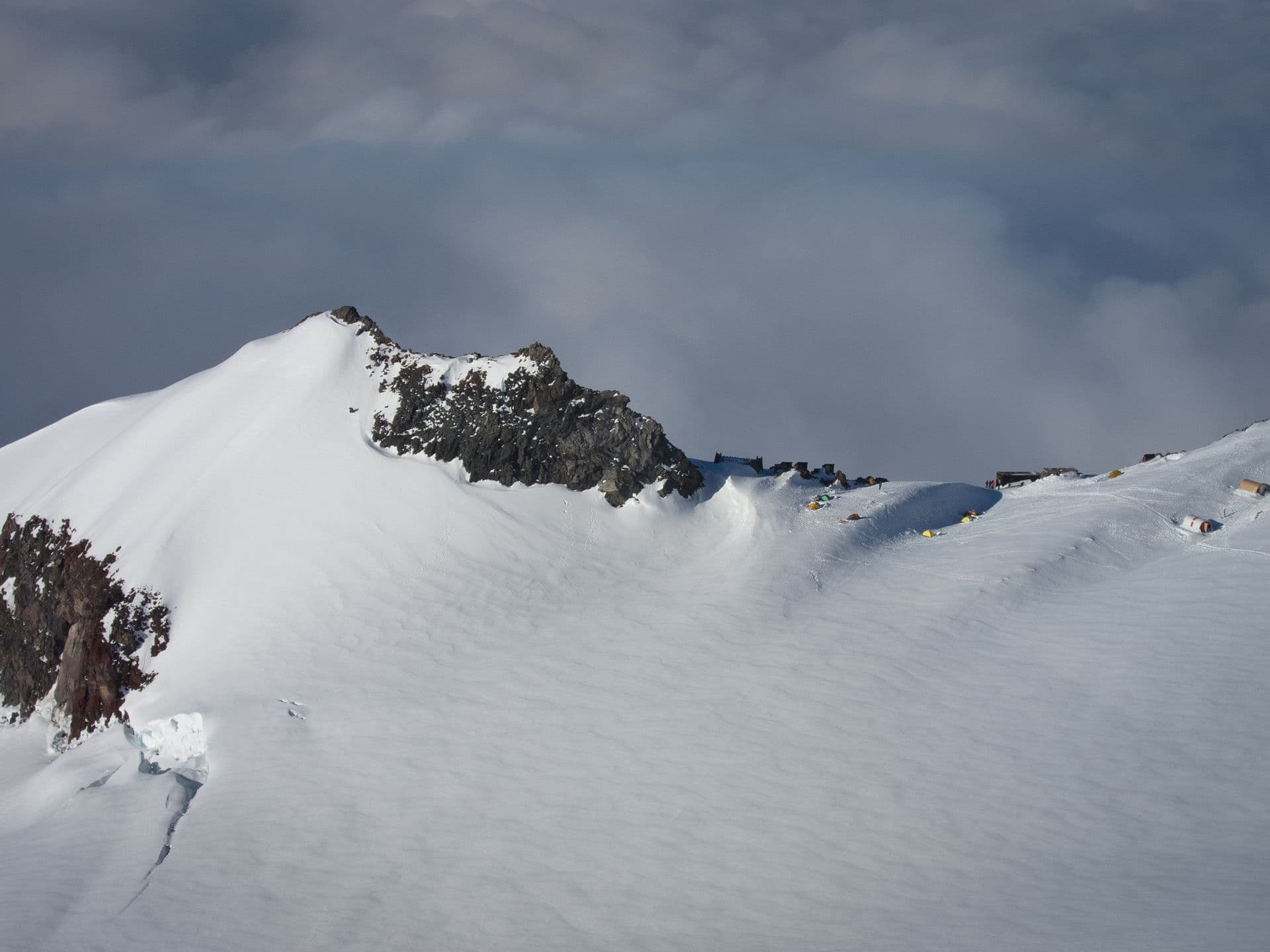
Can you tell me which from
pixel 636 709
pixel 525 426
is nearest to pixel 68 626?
pixel 525 426

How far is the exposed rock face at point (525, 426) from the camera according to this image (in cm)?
3088

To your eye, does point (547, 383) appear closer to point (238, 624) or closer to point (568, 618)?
point (568, 618)

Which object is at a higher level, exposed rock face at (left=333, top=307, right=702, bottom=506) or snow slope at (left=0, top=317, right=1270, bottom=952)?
exposed rock face at (left=333, top=307, right=702, bottom=506)

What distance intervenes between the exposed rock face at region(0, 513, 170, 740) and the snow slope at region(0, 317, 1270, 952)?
2.44ft

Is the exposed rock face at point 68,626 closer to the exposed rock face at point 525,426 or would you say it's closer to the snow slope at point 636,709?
the snow slope at point 636,709

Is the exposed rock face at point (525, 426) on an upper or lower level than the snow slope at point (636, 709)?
upper

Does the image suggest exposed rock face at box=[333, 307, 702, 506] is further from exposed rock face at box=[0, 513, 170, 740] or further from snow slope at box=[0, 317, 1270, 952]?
exposed rock face at box=[0, 513, 170, 740]

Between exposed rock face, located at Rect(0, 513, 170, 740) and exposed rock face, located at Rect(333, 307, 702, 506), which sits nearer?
exposed rock face, located at Rect(0, 513, 170, 740)

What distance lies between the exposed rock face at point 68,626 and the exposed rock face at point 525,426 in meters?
8.96

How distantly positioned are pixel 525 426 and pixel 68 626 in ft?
47.1

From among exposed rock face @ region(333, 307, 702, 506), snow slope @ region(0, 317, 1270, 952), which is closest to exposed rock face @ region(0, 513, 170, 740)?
snow slope @ region(0, 317, 1270, 952)

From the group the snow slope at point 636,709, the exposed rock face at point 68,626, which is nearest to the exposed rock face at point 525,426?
the snow slope at point 636,709

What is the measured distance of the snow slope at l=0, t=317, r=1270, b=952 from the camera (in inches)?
593

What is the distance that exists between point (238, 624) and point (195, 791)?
20.8 ft
